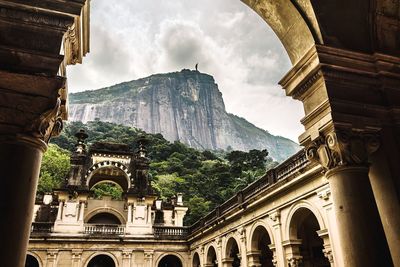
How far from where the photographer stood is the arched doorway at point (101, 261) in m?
26.1

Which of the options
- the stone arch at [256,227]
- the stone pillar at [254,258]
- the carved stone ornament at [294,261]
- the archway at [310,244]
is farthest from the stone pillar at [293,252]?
the stone pillar at [254,258]

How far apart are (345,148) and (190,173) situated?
56972mm

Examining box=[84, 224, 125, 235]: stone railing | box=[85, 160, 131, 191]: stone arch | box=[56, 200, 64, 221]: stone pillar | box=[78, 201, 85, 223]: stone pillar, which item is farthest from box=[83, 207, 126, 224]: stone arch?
box=[56, 200, 64, 221]: stone pillar

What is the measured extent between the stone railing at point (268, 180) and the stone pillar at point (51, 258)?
37.1 ft

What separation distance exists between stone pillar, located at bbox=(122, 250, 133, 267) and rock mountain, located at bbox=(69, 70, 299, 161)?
4140 inches

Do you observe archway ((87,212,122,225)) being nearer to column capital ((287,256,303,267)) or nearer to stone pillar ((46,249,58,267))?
stone pillar ((46,249,58,267))

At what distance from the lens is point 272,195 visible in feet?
45.2

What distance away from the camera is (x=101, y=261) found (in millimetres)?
26641

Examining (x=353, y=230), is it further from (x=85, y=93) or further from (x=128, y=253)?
(x=85, y=93)

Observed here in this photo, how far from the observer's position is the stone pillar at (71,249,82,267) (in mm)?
23719

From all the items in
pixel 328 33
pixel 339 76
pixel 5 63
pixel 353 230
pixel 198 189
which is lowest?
pixel 353 230

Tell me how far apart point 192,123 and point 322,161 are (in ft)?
457

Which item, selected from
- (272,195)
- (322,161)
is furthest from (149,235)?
(322,161)

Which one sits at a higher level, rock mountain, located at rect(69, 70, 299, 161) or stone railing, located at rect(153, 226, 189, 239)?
rock mountain, located at rect(69, 70, 299, 161)
